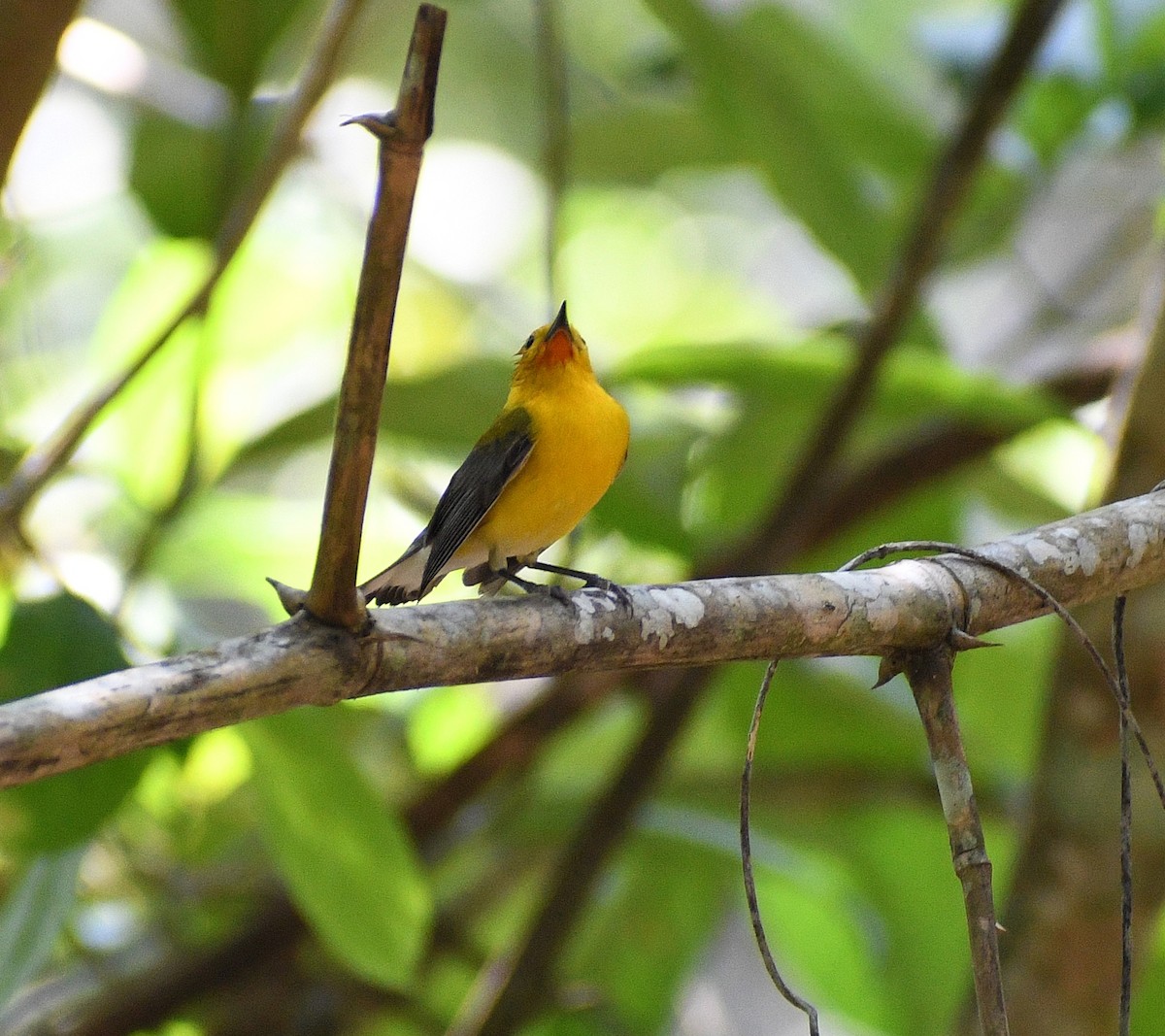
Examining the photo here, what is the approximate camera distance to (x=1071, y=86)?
2936mm

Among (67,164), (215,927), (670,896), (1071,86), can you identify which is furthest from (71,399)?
(1071,86)

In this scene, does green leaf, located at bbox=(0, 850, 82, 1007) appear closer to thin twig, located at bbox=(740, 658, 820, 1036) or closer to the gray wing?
the gray wing

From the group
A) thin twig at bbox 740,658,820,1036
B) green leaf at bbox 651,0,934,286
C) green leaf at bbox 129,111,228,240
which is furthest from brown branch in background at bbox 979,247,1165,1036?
green leaf at bbox 129,111,228,240

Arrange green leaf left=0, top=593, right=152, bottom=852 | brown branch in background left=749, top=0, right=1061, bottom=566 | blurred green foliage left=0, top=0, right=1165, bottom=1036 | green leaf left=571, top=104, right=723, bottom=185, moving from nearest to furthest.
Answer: green leaf left=0, top=593, right=152, bottom=852 < blurred green foliage left=0, top=0, right=1165, bottom=1036 < brown branch in background left=749, top=0, right=1061, bottom=566 < green leaf left=571, top=104, right=723, bottom=185

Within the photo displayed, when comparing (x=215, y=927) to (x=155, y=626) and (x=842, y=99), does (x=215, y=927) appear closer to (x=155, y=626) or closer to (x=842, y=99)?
(x=155, y=626)

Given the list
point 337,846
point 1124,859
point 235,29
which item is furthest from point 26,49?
point 1124,859

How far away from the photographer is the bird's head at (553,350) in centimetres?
205

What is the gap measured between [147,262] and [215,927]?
151cm

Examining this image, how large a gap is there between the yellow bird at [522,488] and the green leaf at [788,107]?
83 cm

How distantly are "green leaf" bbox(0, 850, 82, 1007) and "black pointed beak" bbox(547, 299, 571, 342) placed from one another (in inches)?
40.4

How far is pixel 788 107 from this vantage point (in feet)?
8.59

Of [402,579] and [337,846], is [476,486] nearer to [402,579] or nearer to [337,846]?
[402,579]

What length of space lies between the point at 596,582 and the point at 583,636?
1.52ft

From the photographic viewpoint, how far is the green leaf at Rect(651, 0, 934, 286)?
2.55 metres
